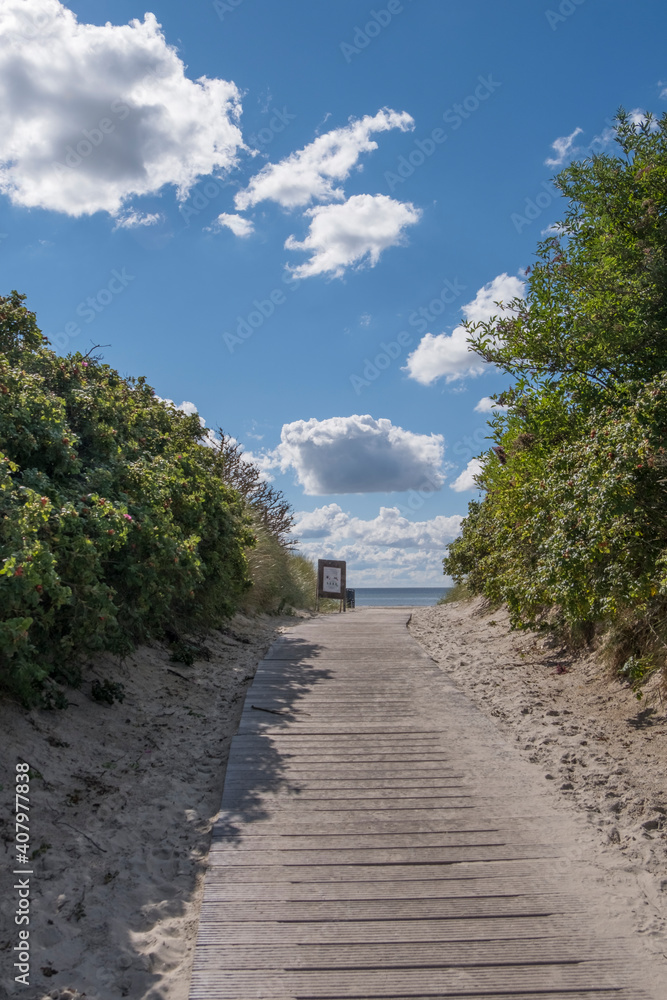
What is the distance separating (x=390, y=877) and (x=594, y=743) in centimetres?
289

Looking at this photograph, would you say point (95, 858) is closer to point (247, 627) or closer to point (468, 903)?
point (468, 903)

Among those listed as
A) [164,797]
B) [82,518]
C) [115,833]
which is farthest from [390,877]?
[82,518]

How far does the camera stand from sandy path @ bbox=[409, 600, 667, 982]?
386 centimetres

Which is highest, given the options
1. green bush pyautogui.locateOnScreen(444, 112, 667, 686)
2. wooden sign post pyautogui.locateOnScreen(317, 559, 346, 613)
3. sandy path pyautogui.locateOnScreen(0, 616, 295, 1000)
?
green bush pyautogui.locateOnScreen(444, 112, 667, 686)

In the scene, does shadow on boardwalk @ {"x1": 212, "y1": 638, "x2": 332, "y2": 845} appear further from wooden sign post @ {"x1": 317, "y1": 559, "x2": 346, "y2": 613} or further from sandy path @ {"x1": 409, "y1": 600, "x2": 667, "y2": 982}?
wooden sign post @ {"x1": 317, "y1": 559, "x2": 346, "y2": 613}

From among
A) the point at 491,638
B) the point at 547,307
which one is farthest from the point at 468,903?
the point at 491,638

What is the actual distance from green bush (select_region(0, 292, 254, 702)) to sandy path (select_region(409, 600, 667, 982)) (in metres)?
3.89

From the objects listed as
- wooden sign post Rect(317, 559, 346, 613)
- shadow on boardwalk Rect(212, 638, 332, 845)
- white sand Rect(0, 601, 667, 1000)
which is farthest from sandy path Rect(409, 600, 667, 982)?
wooden sign post Rect(317, 559, 346, 613)

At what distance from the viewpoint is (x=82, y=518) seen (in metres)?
5.62

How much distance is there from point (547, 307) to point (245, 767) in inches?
214

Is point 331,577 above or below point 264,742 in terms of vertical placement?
above

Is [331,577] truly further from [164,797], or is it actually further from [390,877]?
[390,877]

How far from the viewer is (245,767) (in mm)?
5434

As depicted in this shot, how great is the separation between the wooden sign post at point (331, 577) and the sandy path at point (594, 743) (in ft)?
27.9
